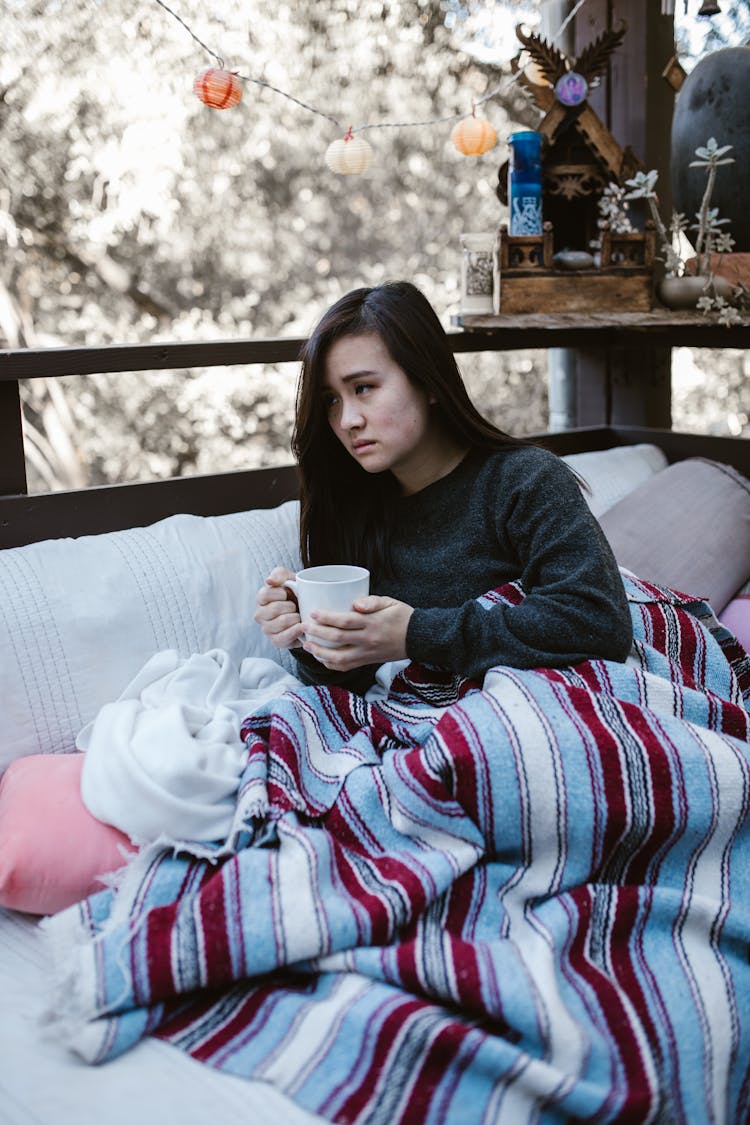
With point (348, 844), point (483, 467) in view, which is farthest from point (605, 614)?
point (348, 844)

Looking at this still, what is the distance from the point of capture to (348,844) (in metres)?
1.16

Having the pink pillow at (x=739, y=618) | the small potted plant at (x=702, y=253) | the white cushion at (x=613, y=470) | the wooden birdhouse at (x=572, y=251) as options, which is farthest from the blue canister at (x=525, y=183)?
the pink pillow at (x=739, y=618)

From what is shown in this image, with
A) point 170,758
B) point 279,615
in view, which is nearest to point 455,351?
point 279,615

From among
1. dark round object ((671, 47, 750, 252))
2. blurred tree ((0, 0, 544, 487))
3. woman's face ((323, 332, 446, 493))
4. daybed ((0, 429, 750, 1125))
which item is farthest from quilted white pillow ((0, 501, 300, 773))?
blurred tree ((0, 0, 544, 487))

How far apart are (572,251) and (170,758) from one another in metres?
1.65

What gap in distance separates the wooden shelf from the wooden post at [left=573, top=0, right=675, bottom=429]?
0.08m

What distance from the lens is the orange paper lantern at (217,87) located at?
6.45 ft

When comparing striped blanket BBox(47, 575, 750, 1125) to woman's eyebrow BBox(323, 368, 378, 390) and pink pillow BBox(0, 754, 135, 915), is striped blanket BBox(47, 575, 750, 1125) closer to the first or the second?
pink pillow BBox(0, 754, 135, 915)

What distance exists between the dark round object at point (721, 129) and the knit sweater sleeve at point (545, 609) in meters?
1.16

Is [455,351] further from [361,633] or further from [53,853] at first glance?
[53,853]

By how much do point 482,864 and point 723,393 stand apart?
3996mm

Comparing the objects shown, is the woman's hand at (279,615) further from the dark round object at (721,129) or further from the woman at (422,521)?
the dark round object at (721,129)

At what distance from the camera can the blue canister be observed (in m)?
2.21

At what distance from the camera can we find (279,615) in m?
1.45
